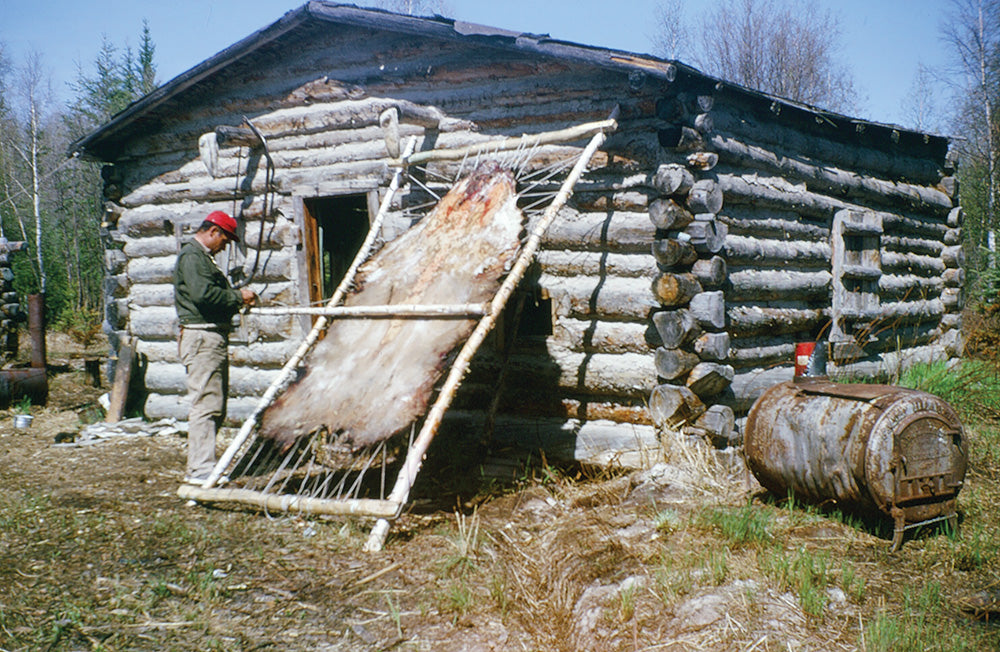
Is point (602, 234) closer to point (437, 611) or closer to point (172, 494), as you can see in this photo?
point (437, 611)

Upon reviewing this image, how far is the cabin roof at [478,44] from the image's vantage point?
571cm

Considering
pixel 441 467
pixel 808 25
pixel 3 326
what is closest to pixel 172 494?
pixel 441 467

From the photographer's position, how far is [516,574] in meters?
4.04

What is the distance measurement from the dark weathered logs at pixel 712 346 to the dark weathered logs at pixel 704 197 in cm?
109

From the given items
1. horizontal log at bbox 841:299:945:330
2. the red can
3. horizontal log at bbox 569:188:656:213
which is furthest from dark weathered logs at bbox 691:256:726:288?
horizontal log at bbox 841:299:945:330

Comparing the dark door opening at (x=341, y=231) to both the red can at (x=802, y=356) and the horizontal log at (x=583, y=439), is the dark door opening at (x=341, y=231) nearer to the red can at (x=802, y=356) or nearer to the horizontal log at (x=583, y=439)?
the horizontal log at (x=583, y=439)

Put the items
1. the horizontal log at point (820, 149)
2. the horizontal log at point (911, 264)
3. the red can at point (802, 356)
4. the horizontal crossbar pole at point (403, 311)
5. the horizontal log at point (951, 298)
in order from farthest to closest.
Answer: the horizontal log at point (951, 298) < the horizontal log at point (911, 264) < the red can at point (802, 356) < the horizontal log at point (820, 149) < the horizontal crossbar pole at point (403, 311)

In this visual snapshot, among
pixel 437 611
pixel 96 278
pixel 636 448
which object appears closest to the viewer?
pixel 437 611

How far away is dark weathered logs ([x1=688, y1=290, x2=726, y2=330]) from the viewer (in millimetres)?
5727

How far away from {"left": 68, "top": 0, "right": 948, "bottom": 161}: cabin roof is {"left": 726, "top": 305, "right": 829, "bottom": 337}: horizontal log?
2031 mm

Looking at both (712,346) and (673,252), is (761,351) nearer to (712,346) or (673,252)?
(712,346)

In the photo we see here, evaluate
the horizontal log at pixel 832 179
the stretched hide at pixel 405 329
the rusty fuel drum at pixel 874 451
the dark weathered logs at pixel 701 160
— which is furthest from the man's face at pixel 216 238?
the rusty fuel drum at pixel 874 451

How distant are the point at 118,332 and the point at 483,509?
6345 millimetres

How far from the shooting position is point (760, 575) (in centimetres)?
372
